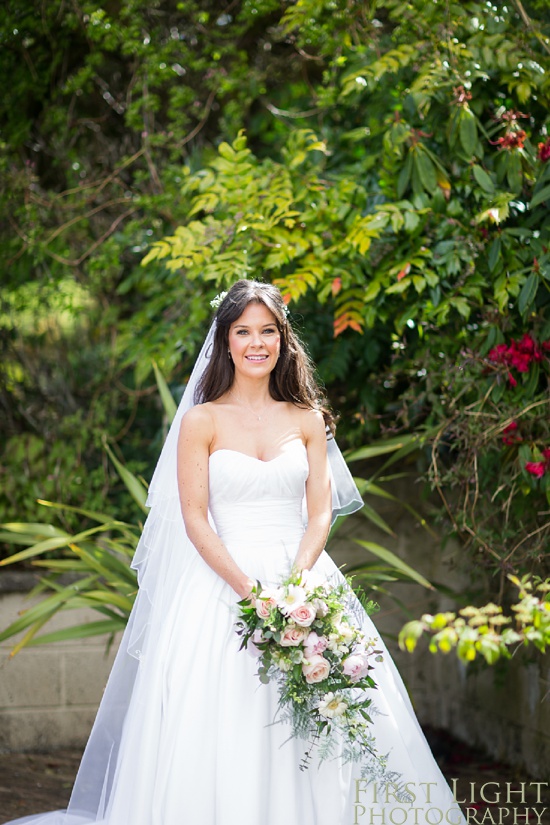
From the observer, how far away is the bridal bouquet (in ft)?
7.95

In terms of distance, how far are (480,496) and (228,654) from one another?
1.42 m

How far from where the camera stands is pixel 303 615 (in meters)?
2.40

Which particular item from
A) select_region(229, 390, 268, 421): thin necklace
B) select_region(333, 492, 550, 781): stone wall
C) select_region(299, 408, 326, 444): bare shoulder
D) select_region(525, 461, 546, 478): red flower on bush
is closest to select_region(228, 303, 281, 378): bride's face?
select_region(229, 390, 268, 421): thin necklace

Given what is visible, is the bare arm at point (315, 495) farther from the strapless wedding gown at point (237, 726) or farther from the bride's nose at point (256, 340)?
the bride's nose at point (256, 340)

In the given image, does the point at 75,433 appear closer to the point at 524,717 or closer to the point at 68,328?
the point at 68,328

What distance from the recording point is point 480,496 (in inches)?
145

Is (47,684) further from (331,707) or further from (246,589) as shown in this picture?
(331,707)

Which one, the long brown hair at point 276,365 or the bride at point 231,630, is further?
the long brown hair at point 276,365

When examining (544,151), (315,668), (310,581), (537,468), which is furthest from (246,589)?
(544,151)

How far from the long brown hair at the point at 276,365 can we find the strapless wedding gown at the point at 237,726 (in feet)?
0.81

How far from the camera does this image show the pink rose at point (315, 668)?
2414 mm

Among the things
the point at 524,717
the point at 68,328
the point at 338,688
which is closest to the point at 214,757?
the point at 338,688

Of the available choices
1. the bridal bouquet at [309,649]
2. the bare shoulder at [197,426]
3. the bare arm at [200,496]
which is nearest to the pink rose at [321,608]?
the bridal bouquet at [309,649]


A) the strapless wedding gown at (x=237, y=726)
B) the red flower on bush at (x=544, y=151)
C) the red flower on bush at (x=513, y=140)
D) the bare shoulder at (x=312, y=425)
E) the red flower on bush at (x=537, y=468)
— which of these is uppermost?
the red flower on bush at (x=513, y=140)
